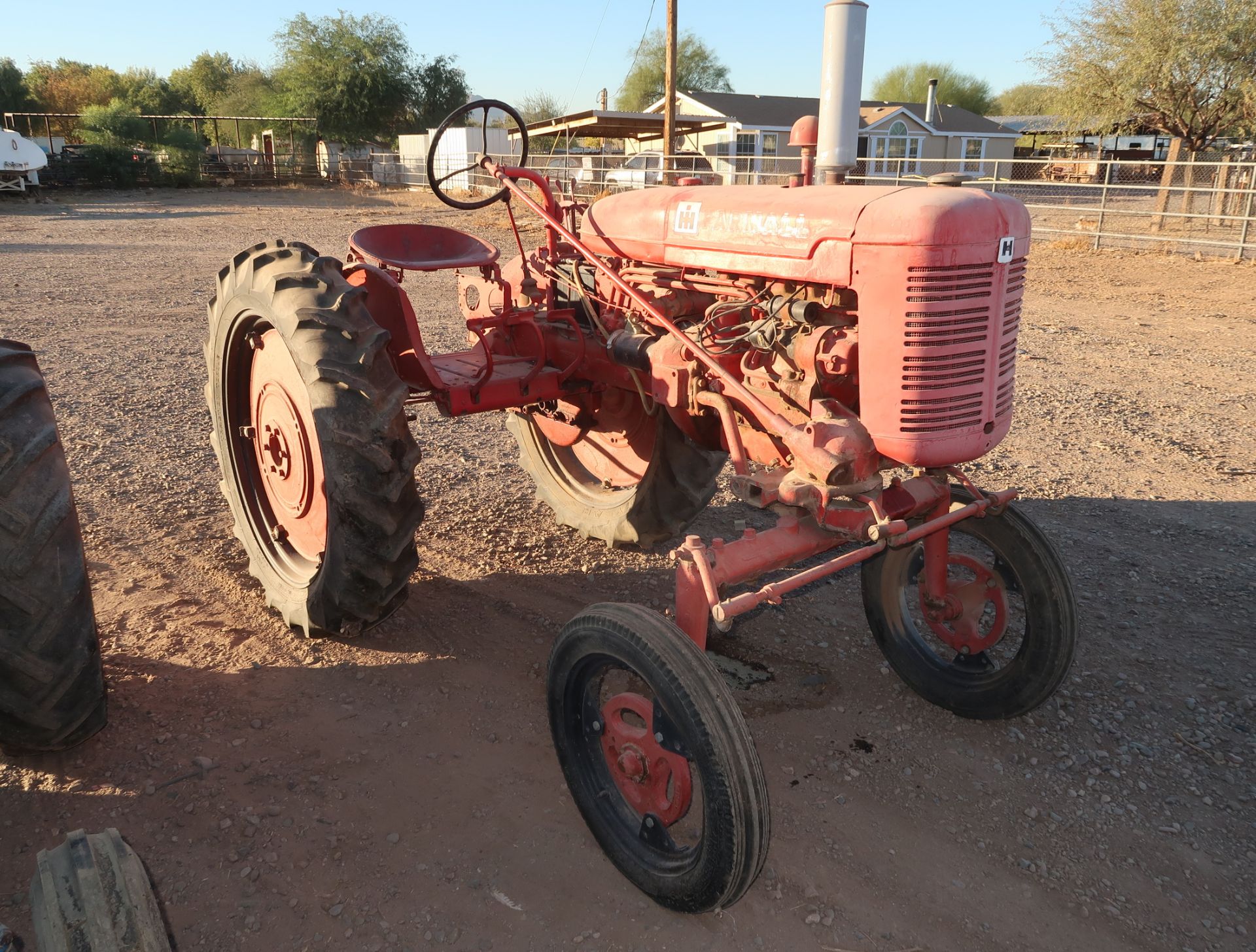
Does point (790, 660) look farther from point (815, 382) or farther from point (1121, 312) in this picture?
point (1121, 312)

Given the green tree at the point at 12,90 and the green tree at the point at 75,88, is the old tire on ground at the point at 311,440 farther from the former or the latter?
the green tree at the point at 75,88

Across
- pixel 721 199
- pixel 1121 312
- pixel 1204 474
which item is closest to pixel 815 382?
pixel 721 199

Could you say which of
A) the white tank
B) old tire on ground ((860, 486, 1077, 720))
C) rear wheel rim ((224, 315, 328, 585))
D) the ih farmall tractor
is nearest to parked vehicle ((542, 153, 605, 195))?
the white tank

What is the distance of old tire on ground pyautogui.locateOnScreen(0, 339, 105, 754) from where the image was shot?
2.47m

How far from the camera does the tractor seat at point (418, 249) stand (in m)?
3.93

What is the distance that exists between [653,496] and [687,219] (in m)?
1.39

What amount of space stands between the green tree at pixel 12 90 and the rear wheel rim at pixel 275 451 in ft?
147

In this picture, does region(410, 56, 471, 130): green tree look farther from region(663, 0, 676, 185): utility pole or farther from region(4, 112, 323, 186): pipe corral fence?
region(663, 0, 676, 185): utility pole

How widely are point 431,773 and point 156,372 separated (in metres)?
5.68

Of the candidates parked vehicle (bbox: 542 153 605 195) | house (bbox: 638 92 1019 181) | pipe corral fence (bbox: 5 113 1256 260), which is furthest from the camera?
house (bbox: 638 92 1019 181)

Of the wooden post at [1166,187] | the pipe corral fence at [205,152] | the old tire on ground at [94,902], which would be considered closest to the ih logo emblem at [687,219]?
the old tire on ground at [94,902]

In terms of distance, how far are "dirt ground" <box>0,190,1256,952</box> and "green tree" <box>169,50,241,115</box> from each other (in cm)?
6668

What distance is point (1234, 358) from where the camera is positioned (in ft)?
26.0

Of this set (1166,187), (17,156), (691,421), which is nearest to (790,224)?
(691,421)
